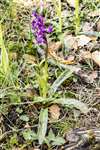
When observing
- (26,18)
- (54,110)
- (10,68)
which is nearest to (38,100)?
(54,110)

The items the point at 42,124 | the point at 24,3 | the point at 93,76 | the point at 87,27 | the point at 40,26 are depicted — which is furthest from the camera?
the point at 24,3

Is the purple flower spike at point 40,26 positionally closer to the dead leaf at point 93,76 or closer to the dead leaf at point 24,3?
the dead leaf at point 93,76

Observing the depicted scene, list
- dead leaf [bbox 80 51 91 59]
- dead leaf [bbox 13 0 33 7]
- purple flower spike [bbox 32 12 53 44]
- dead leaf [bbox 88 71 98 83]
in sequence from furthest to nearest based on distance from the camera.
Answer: dead leaf [bbox 13 0 33 7]
dead leaf [bbox 80 51 91 59]
dead leaf [bbox 88 71 98 83]
purple flower spike [bbox 32 12 53 44]

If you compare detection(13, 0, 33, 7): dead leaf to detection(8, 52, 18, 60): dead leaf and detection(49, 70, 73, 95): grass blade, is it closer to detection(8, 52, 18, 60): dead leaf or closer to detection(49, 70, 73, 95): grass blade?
detection(8, 52, 18, 60): dead leaf

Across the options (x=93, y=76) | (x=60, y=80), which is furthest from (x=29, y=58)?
(x=93, y=76)

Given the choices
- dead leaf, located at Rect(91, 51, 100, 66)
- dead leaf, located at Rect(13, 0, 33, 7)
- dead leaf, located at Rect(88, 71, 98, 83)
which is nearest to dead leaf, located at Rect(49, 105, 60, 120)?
dead leaf, located at Rect(88, 71, 98, 83)

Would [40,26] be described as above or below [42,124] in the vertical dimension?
above

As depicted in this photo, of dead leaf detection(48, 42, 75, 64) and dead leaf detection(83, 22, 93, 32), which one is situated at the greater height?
dead leaf detection(83, 22, 93, 32)

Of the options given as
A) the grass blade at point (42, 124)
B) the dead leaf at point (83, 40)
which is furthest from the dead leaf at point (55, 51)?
the grass blade at point (42, 124)

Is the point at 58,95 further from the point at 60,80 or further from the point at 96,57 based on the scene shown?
the point at 96,57
